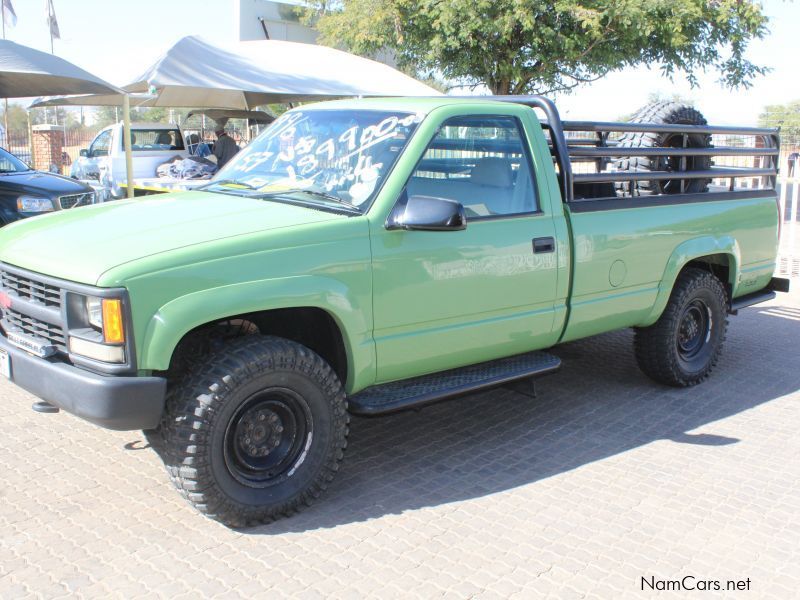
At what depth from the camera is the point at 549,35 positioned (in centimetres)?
1730

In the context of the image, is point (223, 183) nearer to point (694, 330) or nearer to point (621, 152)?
point (621, 152)

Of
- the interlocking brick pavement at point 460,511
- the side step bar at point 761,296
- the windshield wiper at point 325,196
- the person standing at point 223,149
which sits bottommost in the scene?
the interlocking brick pavement at point 460,511

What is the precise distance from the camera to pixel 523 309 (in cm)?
454

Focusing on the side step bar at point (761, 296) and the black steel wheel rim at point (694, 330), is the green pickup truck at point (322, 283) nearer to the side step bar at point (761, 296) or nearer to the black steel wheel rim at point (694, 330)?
the black steel wheel rim at point (694, 330)

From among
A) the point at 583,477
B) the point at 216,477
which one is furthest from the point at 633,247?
the point at 216,477

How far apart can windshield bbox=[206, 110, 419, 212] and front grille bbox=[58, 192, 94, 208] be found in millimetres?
5591

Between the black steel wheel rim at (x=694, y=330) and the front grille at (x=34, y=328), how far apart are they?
A: 14.1ft

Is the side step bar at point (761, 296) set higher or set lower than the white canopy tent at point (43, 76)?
lower

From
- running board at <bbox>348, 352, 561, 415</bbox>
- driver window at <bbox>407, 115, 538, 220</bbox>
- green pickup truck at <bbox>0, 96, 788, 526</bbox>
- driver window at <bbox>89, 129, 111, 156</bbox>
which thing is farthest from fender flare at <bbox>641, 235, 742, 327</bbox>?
driver window at <bbox>89, 129, 111, 156</bbox>

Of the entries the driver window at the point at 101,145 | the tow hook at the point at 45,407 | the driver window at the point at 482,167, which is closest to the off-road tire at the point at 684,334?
the driver window at the point at 482,167

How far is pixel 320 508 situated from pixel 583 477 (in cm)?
147

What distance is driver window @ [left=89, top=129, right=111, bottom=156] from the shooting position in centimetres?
1820

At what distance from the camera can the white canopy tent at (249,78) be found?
13070mm

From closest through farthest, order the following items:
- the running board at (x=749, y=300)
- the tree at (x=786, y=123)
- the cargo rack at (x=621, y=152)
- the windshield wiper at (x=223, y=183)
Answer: the windshield wiper at (x=223, y=183)
the cargo rack at (x=621, y=152)
the running board at (x=749, y=300)
the tree at (x=786, y=123)
